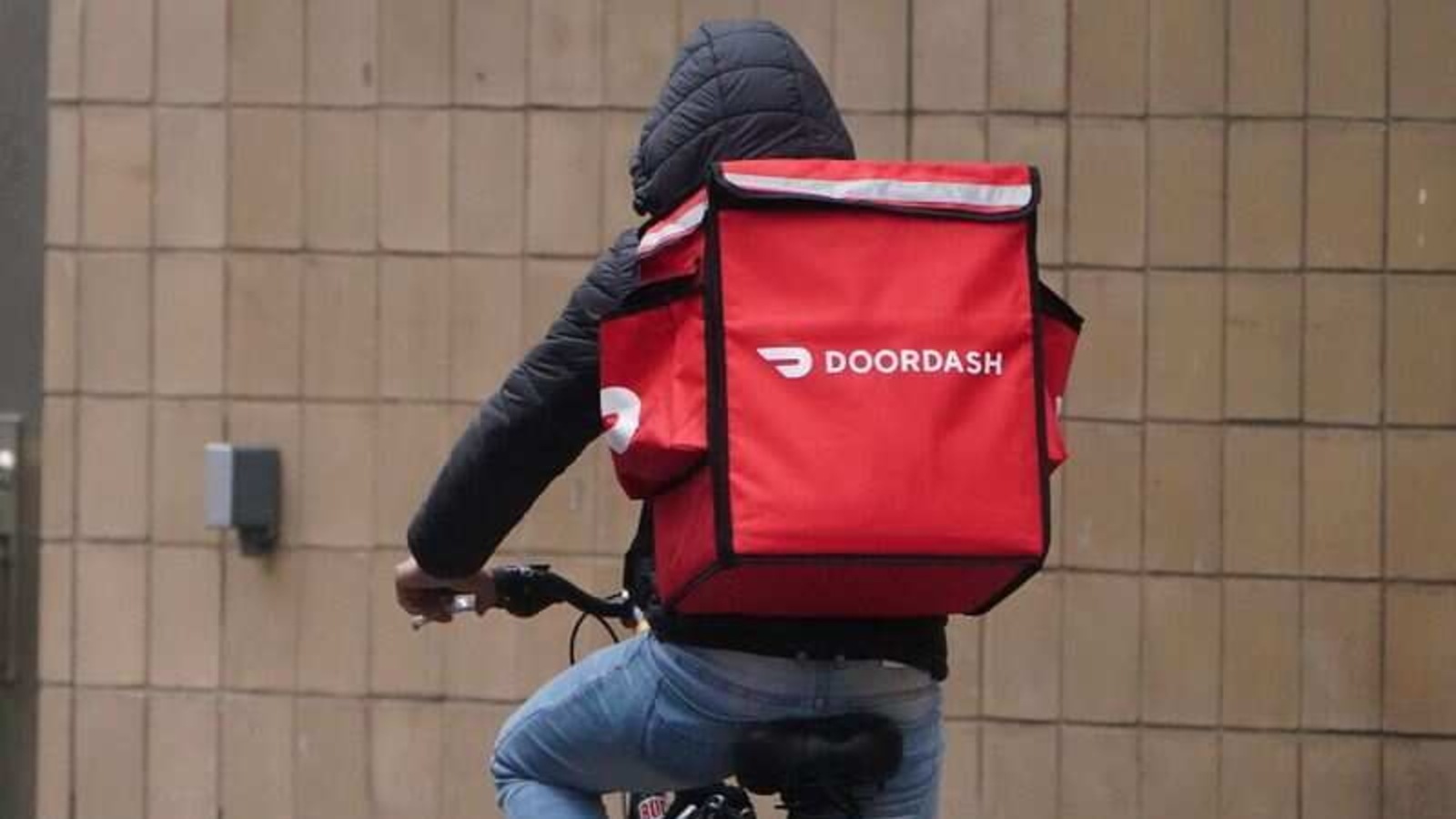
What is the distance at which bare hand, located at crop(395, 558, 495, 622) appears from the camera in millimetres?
4227

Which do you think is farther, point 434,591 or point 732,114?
point 434,591

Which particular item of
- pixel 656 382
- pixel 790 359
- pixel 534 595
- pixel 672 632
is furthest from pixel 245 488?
pixel 790 359

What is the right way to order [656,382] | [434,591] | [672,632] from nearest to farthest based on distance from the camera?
[656,382] < [672,632] < [434,591]

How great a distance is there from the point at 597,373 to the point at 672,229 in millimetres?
265

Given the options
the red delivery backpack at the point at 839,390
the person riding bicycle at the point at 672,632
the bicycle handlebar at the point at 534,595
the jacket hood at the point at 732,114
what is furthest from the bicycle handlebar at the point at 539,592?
the jacket hood at the point at 732,114

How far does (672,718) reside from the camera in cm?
389

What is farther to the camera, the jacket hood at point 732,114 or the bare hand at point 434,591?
the bare hand at point 434,591

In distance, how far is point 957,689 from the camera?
6770mm

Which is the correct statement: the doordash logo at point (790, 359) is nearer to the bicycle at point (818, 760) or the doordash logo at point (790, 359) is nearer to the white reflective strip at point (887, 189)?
the white reflective strip at point (887, 189)

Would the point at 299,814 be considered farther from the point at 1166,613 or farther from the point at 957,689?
the point at 1166,613

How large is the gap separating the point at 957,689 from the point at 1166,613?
1.80 ft

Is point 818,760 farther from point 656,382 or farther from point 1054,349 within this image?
point 1054,349

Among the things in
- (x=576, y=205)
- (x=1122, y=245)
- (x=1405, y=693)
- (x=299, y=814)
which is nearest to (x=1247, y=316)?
(x=1122, y=245)

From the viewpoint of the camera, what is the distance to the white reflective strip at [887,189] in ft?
12.1
